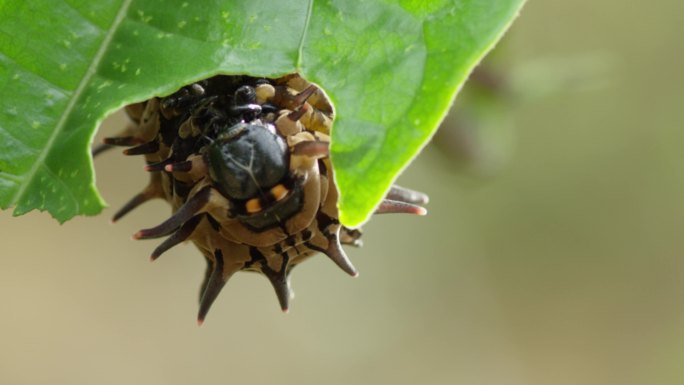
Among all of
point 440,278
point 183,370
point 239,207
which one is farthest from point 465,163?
point 440,278

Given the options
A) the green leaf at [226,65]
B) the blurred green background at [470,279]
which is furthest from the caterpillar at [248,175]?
the blurred green background at [470,279]

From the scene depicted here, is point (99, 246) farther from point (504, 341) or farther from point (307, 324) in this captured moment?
point (504, 341)

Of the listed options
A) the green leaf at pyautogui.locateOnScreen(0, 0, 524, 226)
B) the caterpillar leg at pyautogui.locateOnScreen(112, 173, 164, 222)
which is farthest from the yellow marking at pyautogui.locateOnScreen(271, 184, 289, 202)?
the caterpillar leg at pyautogui.locateOnScreen(112, 173, 164, 222)

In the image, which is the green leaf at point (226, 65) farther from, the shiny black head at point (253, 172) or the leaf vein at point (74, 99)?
the shiny black head at point (253, 172)

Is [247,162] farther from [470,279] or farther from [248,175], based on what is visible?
[470,279]

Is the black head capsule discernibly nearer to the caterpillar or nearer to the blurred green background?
the caterpillar
